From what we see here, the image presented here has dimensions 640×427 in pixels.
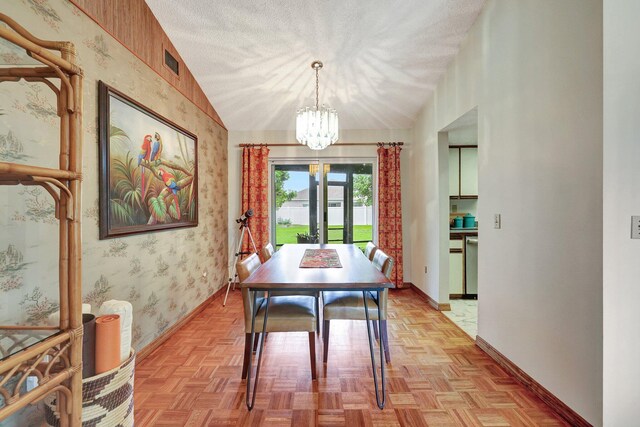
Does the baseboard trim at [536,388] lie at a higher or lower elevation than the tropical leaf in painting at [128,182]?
lower

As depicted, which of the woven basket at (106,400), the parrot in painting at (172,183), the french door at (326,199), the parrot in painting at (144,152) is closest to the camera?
the woven basket at (106,400)

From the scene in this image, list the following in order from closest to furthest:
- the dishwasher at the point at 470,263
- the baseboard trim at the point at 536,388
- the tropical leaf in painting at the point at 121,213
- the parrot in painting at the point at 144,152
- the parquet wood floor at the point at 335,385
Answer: the baseboard trim at the point at 536,388
the parquet wood floor at the point at 335,385
the tropical leaf in painting at the point at 121,213
the parrot in painting at the point at 144,152
the dishwasher at the point at 470,263

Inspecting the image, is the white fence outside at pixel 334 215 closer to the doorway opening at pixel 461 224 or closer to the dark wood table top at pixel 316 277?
the doorway opening at pixel 461 224

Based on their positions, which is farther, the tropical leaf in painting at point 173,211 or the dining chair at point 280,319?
the tropical leaf in painting at point 173,211

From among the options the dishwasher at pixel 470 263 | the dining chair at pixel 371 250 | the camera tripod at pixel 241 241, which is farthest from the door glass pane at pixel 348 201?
the dining chair at pixel 371 250

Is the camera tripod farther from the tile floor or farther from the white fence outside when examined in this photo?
the tile floor

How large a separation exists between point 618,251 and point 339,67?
276 cm

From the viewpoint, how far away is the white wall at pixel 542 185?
58.8 inches

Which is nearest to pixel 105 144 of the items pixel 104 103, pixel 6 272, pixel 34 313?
pixel 104 103

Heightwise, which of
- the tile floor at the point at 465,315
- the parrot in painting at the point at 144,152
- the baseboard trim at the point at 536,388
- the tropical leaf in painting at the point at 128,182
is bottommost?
the tile floor at the point at 465,315

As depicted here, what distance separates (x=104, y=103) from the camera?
6.43 ft

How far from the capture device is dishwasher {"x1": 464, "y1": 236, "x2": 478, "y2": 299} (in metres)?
3.78

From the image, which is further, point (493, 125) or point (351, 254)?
point (351, 254)

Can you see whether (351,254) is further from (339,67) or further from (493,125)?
(339,67)
